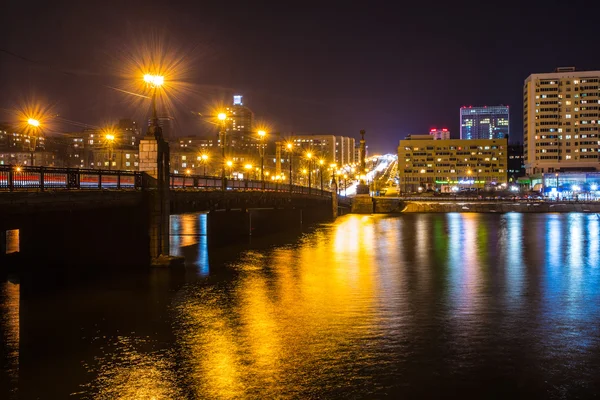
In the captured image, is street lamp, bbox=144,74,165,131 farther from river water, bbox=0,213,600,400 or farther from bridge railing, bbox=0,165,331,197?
river water, bbox=0,213,600,400

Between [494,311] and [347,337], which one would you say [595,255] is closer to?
[494,311]

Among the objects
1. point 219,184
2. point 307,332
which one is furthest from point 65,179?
point 219,184

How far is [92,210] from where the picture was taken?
32.0 meters

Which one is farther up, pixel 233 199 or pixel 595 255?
pixel 233 199

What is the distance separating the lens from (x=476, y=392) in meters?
14.6

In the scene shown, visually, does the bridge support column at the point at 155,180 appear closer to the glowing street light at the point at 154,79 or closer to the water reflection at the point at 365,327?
the glowing street light at the point at 154,79

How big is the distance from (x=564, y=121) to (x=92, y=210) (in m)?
192

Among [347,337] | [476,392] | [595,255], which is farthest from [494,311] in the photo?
[595,255]

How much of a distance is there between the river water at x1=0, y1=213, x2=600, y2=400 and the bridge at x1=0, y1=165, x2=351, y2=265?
2.39 meters

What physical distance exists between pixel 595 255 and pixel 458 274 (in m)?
16.4

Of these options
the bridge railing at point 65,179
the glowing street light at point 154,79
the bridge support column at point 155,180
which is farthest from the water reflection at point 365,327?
the glowing street light at point 154,79

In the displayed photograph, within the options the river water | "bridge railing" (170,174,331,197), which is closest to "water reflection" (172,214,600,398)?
the river water

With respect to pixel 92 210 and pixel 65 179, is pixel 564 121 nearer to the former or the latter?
pixel 92 210

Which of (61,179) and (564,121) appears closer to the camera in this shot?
(61,179)
